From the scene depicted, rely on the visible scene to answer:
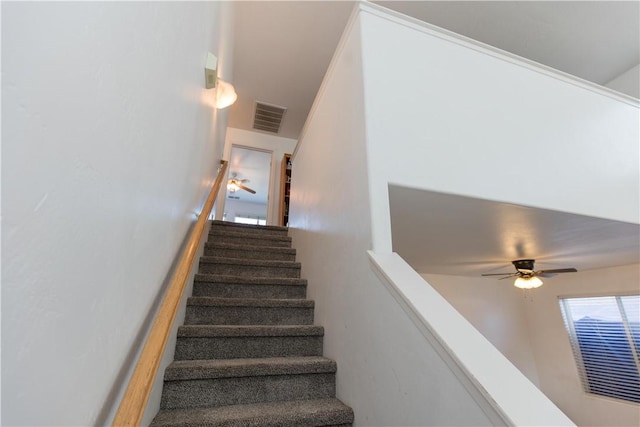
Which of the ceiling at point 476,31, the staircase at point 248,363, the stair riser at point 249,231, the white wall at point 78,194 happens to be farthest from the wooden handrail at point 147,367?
the ceiling at point 476,31

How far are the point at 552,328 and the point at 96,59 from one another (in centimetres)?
588

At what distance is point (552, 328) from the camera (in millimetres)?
4410

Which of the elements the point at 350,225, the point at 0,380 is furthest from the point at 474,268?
the point at 0,380

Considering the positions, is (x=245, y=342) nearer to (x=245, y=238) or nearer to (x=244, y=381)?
(x=244, y=381)

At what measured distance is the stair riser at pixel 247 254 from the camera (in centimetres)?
287

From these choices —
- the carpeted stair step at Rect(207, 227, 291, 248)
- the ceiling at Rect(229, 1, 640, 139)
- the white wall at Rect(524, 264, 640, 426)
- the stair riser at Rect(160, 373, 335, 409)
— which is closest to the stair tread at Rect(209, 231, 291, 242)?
the carpeted stair step at Rect(207, 227, 291, 248)

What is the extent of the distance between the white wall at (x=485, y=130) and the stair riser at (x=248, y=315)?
3.56 ft

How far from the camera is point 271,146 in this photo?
5555 mm

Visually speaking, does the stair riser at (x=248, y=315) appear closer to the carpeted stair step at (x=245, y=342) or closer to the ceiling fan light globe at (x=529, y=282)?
the carpeted stair step at (x=245, y=342)

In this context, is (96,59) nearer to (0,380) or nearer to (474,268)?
(0,380)

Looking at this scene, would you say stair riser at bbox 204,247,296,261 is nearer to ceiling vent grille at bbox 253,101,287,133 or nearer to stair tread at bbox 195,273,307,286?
stair tread at bbox 195,273,307,286

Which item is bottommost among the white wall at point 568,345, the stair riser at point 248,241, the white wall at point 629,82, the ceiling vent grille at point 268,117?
the white wall at point 568,345

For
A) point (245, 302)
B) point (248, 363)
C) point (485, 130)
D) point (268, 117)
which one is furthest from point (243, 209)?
point (485, 130)

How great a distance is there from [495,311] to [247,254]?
4.09m
